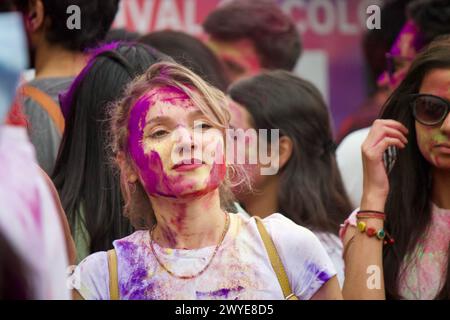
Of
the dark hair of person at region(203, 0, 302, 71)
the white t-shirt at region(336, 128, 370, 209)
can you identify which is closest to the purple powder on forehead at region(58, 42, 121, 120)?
the white t-shirt at region(336, 128, 370, 209)

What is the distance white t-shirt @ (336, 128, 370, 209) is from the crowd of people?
0.01m

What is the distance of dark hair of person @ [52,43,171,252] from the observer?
318cm

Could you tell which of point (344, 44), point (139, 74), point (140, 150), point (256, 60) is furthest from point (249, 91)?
point (344, 44)

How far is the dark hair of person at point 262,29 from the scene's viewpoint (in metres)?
5.25

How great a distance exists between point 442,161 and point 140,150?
878mm

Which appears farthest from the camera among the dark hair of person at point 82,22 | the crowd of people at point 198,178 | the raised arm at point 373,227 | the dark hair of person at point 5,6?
the dark hair of person at point 82,22

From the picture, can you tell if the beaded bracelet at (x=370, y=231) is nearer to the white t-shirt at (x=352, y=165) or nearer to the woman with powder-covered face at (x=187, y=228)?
the woman with powder-covered face at (x=187, y=228)

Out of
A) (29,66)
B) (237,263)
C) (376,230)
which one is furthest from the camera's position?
(29,66)

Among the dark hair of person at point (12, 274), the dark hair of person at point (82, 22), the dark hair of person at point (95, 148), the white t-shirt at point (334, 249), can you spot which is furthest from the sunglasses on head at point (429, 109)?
the dark hair of person at point (12, 274)

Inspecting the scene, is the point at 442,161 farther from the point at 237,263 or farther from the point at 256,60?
the point at 256,60

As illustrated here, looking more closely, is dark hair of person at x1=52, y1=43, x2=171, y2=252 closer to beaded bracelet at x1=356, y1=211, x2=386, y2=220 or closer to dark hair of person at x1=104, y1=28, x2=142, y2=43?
beaded bracelet at x1=356, y1=211, x2=386, y2=220

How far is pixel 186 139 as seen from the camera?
2852mm

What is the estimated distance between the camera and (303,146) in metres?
3.83

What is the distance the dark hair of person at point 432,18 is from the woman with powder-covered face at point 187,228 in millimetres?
1380
